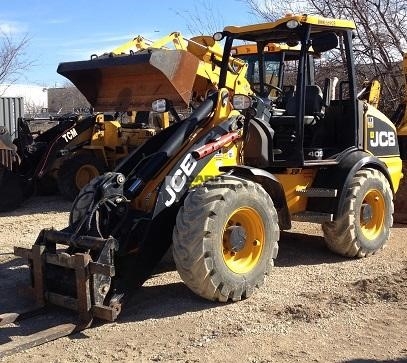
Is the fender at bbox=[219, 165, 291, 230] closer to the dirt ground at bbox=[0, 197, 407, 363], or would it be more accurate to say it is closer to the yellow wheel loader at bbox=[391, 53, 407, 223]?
the dirt ground at bbox=[0, 197, 407, 363]

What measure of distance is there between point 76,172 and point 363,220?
6.27m

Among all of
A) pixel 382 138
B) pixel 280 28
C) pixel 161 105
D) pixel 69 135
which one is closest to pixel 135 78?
pixel 161 105

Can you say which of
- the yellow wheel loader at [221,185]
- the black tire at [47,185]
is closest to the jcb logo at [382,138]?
the yellow wheel loader at [221,185]

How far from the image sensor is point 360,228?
22.1 feet

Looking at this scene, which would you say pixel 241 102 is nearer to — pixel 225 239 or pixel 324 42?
pixel 324 42

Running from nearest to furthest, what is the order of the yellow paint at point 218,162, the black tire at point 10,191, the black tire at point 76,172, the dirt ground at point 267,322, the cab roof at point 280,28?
the dirt ground at point 267,322 → the yellow paint at point 218,162 → the cab roof at point 280,28 → the black tire at point 10,191 → the black tire at point 76,172

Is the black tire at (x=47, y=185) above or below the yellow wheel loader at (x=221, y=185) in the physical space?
below

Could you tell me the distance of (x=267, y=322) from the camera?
191 inches

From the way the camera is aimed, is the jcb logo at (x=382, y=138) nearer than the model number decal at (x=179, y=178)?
No

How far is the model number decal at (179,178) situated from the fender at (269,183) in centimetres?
41

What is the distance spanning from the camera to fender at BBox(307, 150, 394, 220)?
6512 mm

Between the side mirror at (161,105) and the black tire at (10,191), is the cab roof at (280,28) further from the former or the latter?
the black tire at (10,191)

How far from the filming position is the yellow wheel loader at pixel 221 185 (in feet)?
16.3

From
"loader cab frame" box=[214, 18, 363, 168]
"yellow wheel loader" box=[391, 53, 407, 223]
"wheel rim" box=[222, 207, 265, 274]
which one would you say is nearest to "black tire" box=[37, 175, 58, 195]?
"loader cab frame" box=[214, 18, 363, 168]
